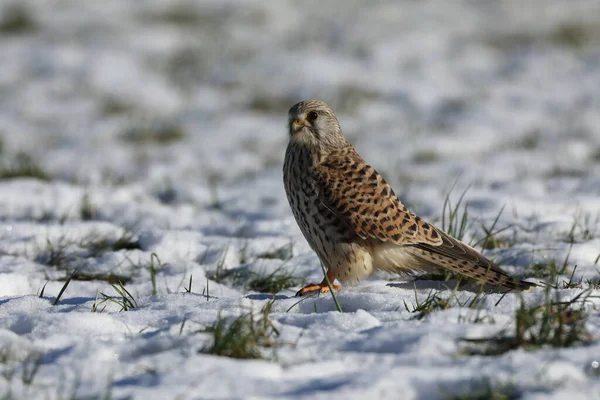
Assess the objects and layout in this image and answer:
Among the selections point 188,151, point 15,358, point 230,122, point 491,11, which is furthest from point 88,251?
point 491,11

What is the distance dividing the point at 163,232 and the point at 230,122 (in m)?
4.79

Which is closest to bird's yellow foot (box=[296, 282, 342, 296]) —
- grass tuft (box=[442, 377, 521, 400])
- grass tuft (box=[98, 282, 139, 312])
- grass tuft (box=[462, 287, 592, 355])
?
grass tuft (box=[98, 282, 139, 312])

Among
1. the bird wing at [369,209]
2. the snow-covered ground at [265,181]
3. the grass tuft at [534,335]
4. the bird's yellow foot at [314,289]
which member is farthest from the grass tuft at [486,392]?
the bird wing at [369,209]

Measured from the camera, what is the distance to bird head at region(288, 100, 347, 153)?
450 centimetres

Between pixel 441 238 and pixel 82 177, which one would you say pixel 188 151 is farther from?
pixel 441 238

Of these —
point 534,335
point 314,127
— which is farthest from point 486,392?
point 314,127

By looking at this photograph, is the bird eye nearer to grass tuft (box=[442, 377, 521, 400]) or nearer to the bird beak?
the bird beak

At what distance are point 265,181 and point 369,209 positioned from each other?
3331 millimetres

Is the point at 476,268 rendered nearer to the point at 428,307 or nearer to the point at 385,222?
the point at 385,222

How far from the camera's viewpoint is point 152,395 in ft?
7.88

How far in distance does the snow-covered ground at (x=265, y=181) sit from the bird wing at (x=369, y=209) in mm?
277

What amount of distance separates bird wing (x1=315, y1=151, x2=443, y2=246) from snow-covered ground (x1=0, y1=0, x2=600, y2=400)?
0.91ft

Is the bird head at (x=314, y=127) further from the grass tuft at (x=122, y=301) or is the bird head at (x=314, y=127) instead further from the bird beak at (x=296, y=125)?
the grass tuft at (x=122, y=301)

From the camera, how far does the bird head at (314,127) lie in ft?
14.8
